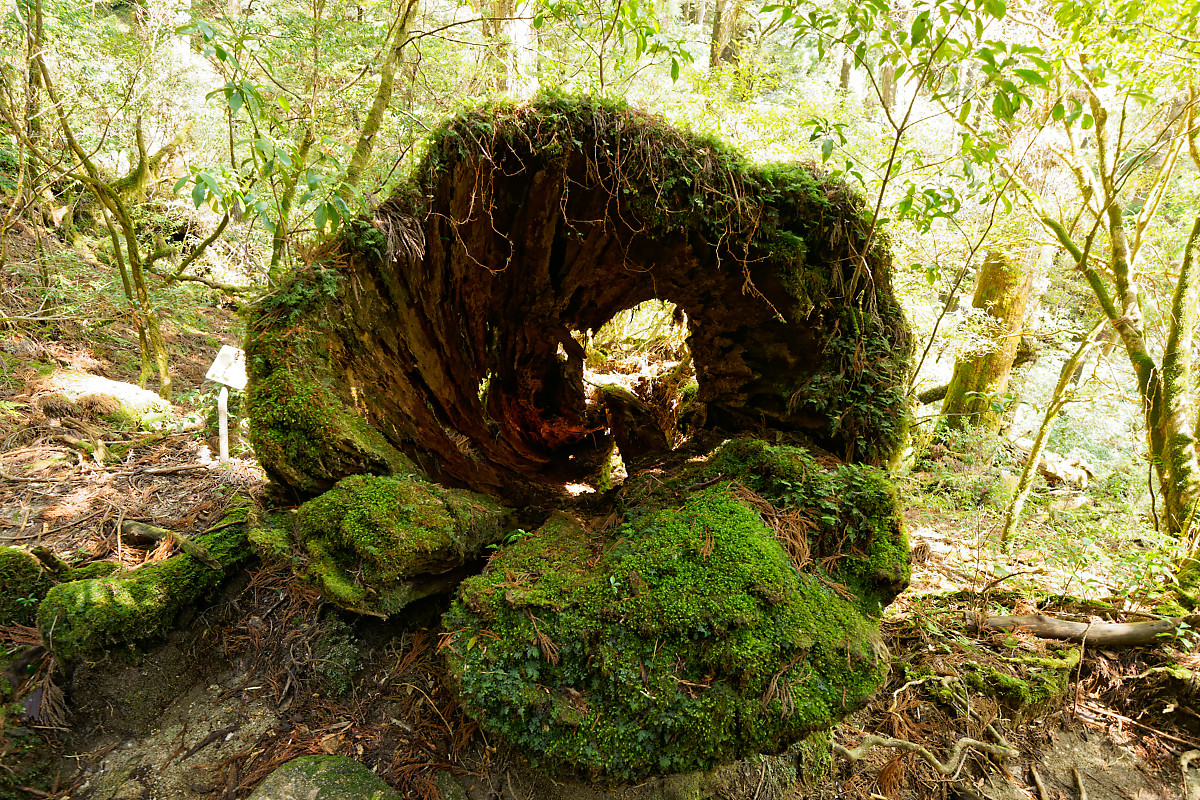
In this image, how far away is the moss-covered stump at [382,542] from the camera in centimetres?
258

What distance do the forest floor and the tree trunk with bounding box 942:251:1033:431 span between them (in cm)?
315

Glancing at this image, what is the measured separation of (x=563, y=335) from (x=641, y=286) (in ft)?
3.77

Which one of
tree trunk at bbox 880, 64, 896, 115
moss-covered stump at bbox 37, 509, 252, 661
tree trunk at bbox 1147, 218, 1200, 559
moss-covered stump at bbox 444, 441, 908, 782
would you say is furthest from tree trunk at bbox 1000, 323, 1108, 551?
tree trunk at bbox 880, 64, 896, 115

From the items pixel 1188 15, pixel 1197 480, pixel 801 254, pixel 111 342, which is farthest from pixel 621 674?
pixel 111 342

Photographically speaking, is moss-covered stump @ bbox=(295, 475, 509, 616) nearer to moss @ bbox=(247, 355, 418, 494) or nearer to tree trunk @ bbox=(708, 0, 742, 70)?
moss @ bbox=(247, 355, 418, 494)

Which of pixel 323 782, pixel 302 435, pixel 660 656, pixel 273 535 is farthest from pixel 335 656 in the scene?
pixel 660 656

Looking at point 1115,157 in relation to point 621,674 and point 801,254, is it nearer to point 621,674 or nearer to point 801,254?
point 801,254

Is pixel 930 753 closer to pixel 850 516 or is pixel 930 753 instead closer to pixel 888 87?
pixel 850 516

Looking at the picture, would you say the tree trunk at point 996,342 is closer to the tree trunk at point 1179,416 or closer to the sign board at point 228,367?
the tree trunk at point 1179,416

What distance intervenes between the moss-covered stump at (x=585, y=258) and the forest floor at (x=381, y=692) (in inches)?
40.3

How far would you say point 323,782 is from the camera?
7.82 ft

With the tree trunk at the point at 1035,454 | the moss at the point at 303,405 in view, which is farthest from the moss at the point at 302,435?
the tree trunk at the point at 1035,454

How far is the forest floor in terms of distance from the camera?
8.36ft

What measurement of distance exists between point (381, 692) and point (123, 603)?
4.73ft
